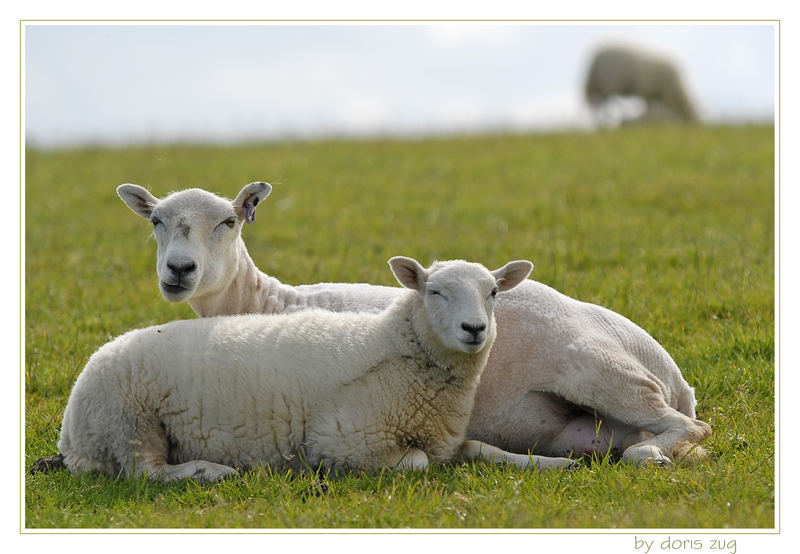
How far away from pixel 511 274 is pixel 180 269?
195 centimetres

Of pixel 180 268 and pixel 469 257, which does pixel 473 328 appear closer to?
pixel 180 268

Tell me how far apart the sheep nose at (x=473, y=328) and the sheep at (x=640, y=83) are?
23834mm

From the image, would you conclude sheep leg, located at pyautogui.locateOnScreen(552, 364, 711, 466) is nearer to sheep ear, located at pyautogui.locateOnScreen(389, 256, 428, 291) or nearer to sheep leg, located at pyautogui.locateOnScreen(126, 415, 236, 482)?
sheep ear, located at pyautogui.locateOnScreen(389, 256, 428, 291)

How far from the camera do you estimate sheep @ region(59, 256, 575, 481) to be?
537 centimetres

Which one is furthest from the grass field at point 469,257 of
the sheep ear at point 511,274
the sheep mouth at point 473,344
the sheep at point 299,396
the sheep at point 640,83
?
the sheep at point 640,83

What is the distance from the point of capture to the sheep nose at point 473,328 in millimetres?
5242

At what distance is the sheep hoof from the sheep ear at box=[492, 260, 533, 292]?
9.19 ft

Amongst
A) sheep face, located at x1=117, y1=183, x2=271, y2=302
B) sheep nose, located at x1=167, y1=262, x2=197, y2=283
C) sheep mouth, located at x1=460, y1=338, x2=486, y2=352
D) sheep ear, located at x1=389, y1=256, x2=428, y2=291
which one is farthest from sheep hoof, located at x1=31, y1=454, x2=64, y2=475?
sheep mouth, located at x1=460, y1=338, x2=486, y2=352

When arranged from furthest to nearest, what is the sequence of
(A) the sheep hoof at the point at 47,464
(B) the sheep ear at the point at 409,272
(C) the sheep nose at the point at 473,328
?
(A) the sheep hoof at the point at 47,464
(B) the sheep ear at the point at 409,272
(C) the sheep nose at the point at 473,328

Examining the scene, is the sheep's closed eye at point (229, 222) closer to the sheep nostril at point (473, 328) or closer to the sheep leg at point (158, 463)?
the sheep leg at point (158, 463)

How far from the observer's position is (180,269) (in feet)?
18.8

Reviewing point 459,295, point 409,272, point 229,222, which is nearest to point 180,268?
point 229,222

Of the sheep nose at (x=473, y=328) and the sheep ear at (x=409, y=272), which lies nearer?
the sheep nose at (x=473, y=328)

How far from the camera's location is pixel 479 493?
5113 millimetres
